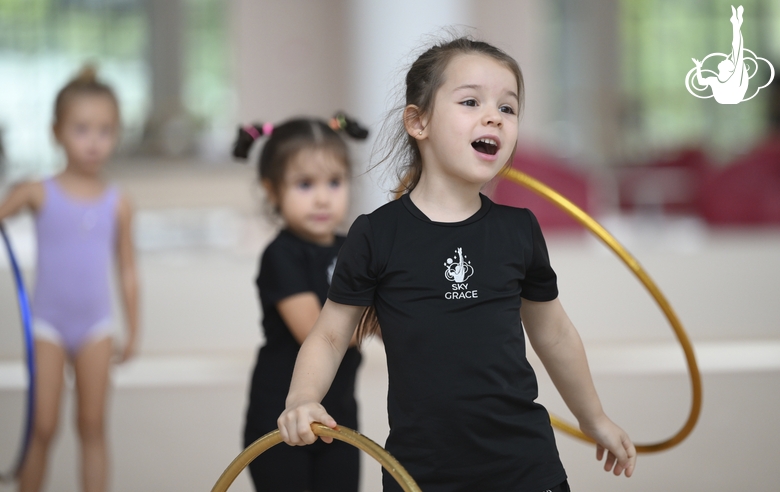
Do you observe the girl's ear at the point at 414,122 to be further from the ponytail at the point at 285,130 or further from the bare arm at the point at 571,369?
the ponytail at the point at 285,130

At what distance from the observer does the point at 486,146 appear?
168cm

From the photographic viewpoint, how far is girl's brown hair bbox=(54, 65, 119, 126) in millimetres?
3166

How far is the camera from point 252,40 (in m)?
12.4

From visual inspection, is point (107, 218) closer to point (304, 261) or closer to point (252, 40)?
point (304, 261)

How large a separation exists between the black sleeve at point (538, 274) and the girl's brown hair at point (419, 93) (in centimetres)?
26

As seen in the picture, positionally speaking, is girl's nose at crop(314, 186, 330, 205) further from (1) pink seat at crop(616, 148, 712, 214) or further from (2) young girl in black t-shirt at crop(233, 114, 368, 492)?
(1) pink seat at crop(616, 148, 712, 214)

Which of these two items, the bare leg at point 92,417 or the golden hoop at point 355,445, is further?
the bare leg at point 92,417

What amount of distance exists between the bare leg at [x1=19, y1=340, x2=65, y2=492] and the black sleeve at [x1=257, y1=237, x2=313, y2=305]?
107 centimetres

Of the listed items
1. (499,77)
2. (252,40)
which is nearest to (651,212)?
(252,40)

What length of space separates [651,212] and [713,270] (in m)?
4.79

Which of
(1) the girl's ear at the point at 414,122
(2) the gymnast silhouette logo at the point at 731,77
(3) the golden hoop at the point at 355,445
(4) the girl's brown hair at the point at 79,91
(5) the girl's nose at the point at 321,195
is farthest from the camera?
(4) the girl's brown hair at the point at 79,91

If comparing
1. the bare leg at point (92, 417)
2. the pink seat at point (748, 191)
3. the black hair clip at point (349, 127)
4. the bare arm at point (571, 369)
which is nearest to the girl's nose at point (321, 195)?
the black hair clip at point (349, 127)

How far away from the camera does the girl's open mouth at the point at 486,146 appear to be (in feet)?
5.46

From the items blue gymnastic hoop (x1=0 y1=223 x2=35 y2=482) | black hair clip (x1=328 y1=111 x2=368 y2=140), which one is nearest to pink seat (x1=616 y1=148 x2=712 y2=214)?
black hair clip (x1=328 y1=111 x2=368 y2=140)
